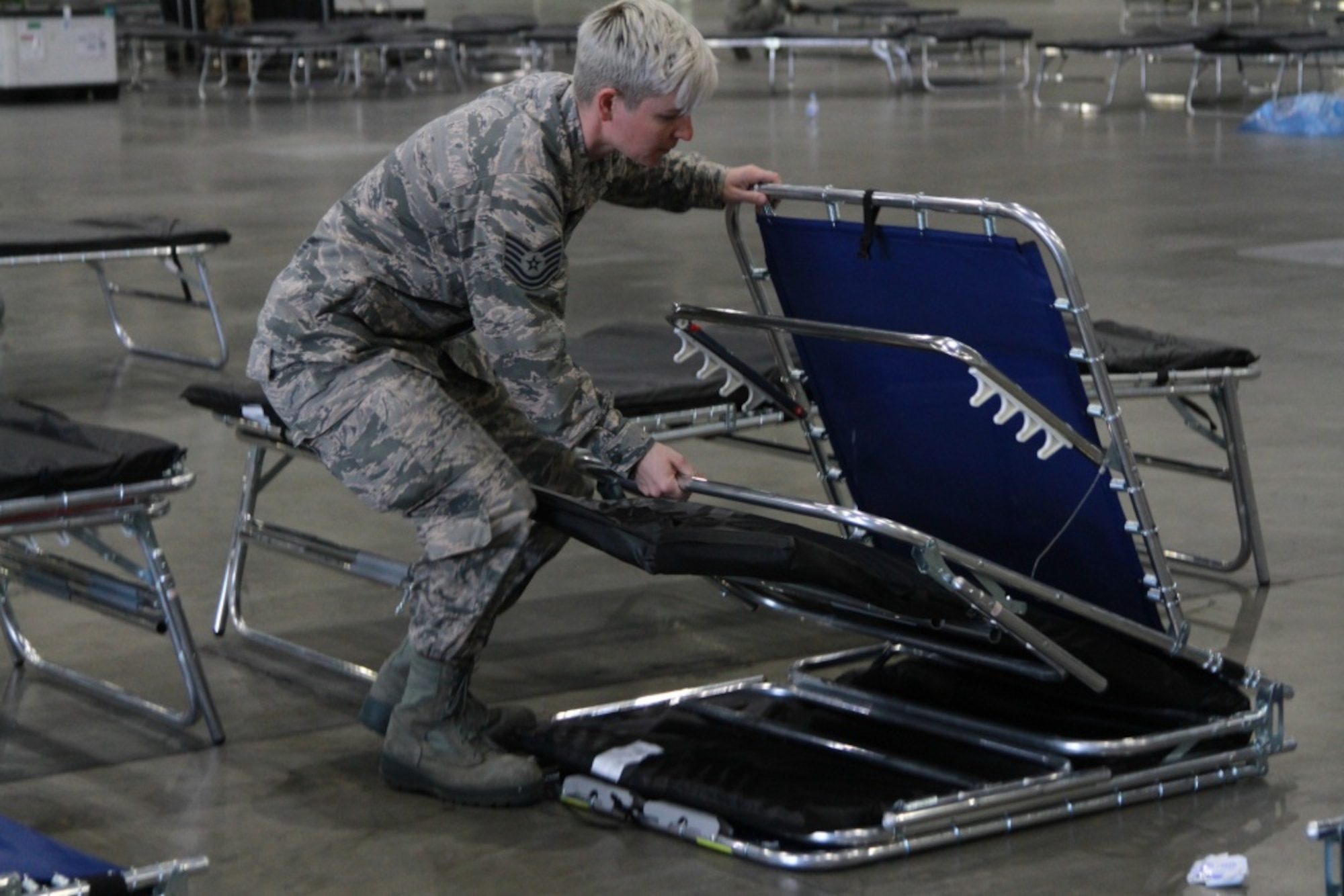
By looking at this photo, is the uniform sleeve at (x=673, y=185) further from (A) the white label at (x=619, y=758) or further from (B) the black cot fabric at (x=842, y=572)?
(A) the white label at (x=619, y=758)

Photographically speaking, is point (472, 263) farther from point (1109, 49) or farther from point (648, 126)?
point (1109, 49)

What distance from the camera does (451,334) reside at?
9.73ft

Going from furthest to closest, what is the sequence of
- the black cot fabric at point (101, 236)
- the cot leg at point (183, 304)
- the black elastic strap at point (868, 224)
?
1. the cot leg at point (183, 304)
2. the black cot fabric at point (101, 236)
3. the black elastic strap at point (868, 224)

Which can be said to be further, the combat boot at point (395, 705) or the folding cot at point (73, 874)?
the combat boot at point (395, 705)

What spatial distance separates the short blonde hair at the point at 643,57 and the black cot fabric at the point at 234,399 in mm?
1003

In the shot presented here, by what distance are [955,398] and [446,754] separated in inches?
35.8

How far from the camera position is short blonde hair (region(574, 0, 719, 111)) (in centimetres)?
259

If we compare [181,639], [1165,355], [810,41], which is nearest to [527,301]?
[181,639]

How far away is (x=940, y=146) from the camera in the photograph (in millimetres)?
11469

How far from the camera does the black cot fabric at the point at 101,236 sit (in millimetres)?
5688

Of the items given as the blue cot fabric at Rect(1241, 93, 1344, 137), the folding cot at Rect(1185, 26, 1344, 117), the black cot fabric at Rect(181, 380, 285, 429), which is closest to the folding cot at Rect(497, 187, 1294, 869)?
the black cot fabric at Rect(181, 380, 285, 429)

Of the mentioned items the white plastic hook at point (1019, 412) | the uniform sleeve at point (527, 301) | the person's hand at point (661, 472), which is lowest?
the person's hand at point (661, 472)

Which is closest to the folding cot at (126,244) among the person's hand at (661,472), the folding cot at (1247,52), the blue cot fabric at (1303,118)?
the person's hand at (661,472)

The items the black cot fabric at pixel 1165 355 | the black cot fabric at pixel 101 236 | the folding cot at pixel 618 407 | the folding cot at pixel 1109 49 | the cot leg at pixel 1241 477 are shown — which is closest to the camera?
the folding cot at pixel 618 407
